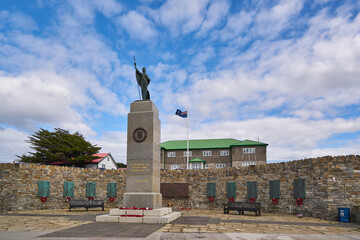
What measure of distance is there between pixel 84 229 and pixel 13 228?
2.54 meters

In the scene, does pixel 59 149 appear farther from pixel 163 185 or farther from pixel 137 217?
pixel 137 217

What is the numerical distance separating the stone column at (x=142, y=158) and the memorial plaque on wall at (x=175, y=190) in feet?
22.2

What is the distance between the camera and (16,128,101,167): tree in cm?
3762

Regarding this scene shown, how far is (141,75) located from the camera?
13.4m

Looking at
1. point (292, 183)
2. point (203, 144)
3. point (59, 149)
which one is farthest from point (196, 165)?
point (292, 183)

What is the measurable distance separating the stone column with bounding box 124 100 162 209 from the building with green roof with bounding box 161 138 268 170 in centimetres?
2940

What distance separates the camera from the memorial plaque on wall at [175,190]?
18.7 meters

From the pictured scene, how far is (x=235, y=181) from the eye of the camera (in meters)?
17.2

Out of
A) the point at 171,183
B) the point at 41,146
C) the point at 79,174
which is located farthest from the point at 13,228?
the point at 41,146

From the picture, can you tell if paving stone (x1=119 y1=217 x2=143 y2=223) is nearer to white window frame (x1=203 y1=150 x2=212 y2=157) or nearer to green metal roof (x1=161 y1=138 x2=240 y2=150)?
green metal roof (x1=161 y1=138 x2=240 y2=150)

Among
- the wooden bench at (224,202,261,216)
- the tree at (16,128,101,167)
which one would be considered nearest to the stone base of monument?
the wooden bench at (224,202,261,216)

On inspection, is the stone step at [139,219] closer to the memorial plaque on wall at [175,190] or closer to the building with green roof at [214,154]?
the memorial plaque on wall at [175,190]

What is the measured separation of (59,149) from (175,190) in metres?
25.1

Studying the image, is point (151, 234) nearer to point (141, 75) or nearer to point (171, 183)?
point (141, 75)
